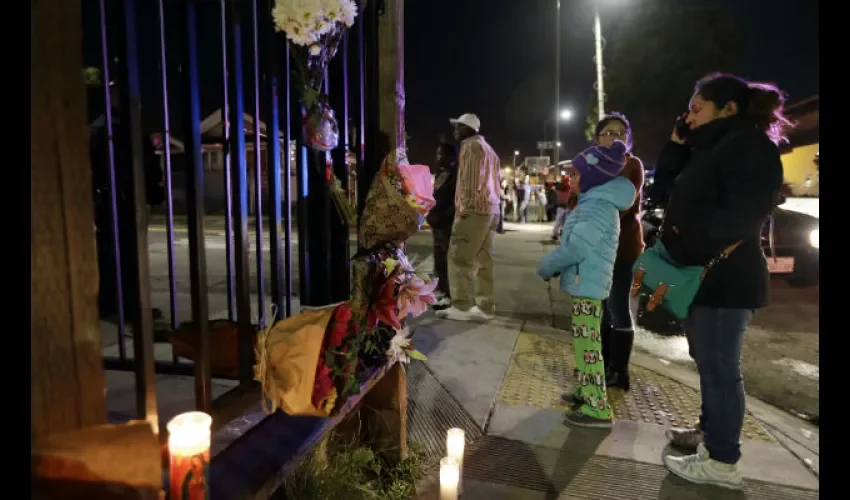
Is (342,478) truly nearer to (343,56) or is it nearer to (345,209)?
(345,209)

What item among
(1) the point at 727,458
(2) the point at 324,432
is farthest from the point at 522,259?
(2) the point at 324,432

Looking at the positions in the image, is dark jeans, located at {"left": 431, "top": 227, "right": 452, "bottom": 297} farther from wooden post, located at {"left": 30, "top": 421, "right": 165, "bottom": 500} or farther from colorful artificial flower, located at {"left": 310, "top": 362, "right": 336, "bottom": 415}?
wooden post, located at {"left": 30, "top": 421, "right": 165, "bottom": 500}

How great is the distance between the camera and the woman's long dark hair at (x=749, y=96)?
2.66 m

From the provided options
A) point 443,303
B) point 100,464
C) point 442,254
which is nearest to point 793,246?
point 442,254

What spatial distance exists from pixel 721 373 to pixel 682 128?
1.33 metres

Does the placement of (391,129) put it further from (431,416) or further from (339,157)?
(431,416)

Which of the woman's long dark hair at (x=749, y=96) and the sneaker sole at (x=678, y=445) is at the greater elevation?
the woman's long dark hair at (x=749, y=96)

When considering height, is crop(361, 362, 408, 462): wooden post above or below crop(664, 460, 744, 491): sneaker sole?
above

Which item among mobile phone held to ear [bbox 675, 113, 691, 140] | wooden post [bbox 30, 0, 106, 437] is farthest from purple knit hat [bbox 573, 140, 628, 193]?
wooden post [bbox 30, 0, 106, 437]

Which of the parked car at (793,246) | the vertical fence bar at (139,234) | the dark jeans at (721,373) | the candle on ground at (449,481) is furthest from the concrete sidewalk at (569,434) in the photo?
the parked car at (793,246)

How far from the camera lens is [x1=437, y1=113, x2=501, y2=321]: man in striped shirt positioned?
18.7 ft

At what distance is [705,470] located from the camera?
279 cm

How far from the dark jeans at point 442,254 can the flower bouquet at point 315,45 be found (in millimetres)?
3831

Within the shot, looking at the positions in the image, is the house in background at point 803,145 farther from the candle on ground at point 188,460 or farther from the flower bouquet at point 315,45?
the candle on ground at point 188,460
